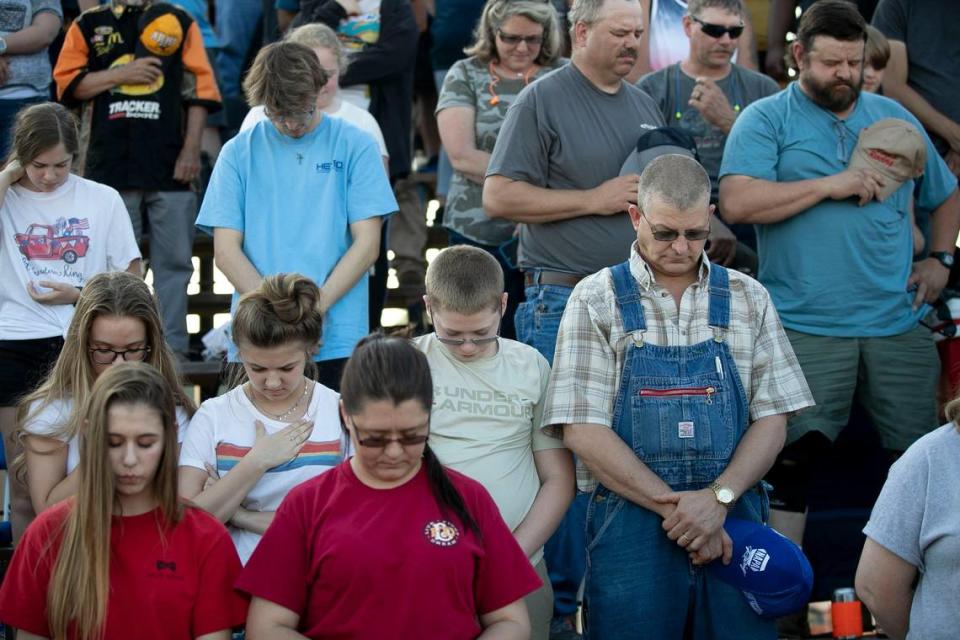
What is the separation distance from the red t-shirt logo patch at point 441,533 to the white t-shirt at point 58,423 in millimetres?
1042

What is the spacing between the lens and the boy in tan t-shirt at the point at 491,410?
383 centimetres

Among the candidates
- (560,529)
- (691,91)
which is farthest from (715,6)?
(560,529)

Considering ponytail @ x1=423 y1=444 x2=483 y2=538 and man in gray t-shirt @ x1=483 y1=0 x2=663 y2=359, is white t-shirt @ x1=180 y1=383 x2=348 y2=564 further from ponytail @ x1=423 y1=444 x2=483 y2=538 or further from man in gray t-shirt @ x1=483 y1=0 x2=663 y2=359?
man in gray t-shirt @ x1=483 y1=0 x2=663 y2=359

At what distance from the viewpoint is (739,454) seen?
12.8 ft

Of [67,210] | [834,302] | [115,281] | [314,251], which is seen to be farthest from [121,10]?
[834,302]

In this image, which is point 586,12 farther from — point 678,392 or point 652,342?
point 678,392

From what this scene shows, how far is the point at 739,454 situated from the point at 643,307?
0.51 metres

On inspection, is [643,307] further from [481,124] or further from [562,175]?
[481,124]

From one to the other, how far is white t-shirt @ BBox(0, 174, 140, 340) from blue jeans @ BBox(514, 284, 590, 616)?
61.4 inches

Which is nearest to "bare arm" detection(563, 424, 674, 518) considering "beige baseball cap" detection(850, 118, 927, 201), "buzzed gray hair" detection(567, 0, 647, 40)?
"beige baseball cap" detection(850, 118, 927, 201)

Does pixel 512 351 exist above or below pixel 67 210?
below

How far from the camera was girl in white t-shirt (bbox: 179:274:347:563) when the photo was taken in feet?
12.0

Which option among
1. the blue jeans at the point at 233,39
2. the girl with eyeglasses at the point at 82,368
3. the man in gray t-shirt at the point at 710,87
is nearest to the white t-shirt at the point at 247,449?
the girl with eyeglasses at the point at 82,368

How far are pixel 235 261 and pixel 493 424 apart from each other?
4.58 ft
